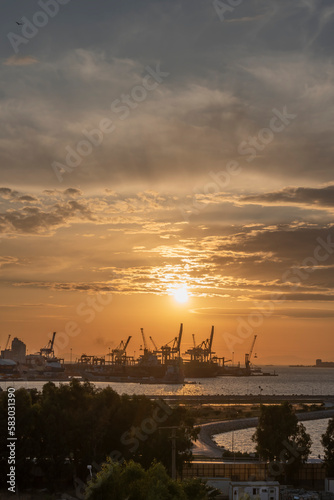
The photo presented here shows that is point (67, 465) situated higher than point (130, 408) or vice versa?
point (130, 408)

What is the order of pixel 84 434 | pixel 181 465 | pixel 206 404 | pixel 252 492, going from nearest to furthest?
pixel 252 492 → pixel 181 465 → pixel 84 434 → pixel 206 404

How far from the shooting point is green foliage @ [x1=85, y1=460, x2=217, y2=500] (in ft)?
88.2

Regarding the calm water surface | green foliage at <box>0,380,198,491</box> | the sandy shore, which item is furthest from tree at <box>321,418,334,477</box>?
the calm water surface

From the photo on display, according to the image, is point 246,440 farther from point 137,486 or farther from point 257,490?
point 137,486

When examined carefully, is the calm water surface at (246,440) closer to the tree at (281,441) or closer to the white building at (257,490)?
the tree at (281,441)

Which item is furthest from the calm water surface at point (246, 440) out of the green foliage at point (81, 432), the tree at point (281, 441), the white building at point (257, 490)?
the white building at point (257, 490)

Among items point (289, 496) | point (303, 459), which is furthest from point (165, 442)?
point (303, 459)

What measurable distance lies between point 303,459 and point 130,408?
1513 cm

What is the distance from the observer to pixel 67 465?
152 ft

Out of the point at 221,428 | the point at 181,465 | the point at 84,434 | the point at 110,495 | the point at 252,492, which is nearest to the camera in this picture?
the point at 110,495

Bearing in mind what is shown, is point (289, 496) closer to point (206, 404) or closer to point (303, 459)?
point (303, 459)

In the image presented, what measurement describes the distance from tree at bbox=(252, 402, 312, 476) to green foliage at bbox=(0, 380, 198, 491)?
7.74 metres

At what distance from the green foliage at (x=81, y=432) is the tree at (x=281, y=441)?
305 inches

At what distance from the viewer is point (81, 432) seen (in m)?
48.4
